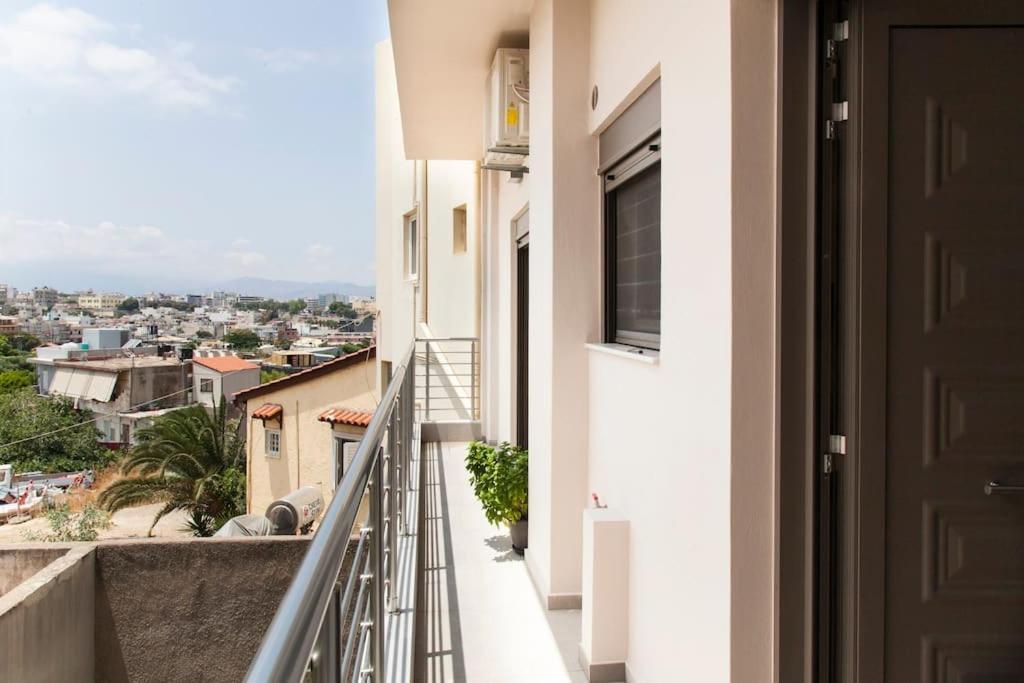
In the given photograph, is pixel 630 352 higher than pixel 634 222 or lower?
lower

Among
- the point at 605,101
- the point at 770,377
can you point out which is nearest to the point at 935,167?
the point at 770,377

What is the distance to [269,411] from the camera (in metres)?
17.5

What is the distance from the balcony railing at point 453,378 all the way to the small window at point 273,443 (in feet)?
25.3

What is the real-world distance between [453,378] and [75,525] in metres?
18.6

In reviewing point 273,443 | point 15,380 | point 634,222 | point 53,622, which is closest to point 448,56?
point 634,222

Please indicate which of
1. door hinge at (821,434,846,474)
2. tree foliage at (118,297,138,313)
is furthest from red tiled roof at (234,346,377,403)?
tree foliage at (118,297,138,313)

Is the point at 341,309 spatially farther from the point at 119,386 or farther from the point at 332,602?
the point at 332,602

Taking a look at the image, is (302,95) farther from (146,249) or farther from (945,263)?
(945,263)

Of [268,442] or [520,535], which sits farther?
[268,442]

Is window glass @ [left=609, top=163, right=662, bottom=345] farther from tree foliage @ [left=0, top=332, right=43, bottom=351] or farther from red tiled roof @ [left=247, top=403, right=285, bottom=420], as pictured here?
tree foliage @ [left=0, top=332, right=43, bottom=351]

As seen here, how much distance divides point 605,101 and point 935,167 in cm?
167

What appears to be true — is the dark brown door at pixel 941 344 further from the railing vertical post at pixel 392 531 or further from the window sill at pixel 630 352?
the railing vertical post at pixel 392 531

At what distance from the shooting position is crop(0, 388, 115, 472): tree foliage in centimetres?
3397

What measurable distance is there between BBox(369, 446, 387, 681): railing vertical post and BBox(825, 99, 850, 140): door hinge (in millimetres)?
1232
